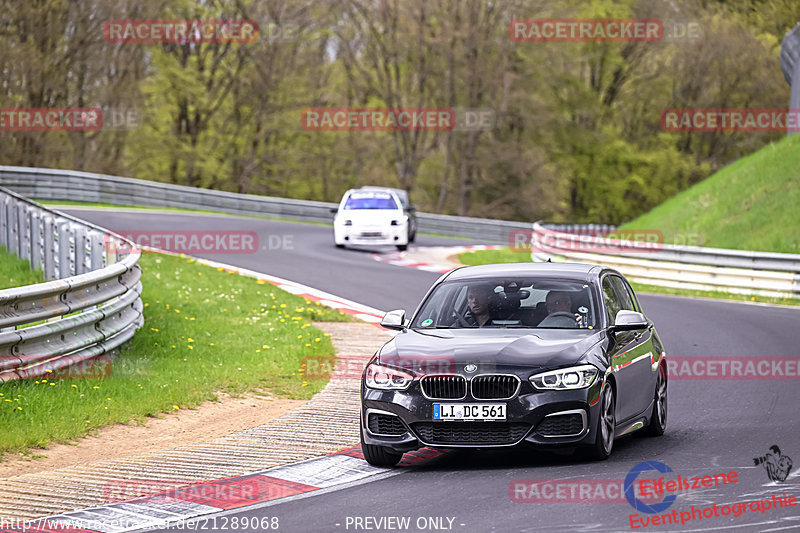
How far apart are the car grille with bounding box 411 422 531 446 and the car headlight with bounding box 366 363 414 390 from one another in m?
0.31

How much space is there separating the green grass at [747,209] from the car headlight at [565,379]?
67.8ft

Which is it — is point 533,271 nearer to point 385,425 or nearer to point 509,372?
point 509,372

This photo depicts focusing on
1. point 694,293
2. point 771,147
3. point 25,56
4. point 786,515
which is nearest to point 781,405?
→ point 786,515

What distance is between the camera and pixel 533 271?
9445mm

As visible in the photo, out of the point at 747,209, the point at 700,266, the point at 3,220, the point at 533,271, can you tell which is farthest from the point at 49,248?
the point at 747,209

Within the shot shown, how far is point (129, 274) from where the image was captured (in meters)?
13.6

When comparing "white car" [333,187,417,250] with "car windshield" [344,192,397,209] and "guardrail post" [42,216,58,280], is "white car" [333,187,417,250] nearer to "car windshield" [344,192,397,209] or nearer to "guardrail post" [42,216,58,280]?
"car windshield" [344,192,397,209]

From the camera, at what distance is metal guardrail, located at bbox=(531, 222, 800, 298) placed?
23203 mm

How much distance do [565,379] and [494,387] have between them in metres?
0.49

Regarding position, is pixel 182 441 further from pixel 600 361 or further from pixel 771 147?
pixel 771 147

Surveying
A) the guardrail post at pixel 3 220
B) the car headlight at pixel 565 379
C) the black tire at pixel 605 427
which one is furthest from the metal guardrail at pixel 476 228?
the car headlight at pixel 565 379

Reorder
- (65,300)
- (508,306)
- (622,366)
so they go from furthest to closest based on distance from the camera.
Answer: (65,300), (508,306), (622,366)

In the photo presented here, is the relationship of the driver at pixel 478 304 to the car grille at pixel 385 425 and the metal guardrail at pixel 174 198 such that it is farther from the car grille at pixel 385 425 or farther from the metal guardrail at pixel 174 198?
the metal guardrail at pixel 174 198

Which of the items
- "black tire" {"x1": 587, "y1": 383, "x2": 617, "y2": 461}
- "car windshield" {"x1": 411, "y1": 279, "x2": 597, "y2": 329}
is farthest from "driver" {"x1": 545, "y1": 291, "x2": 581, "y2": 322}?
"black tire" {"x1": 587, "y1": 383, "x2": 617, "y2": 461}
